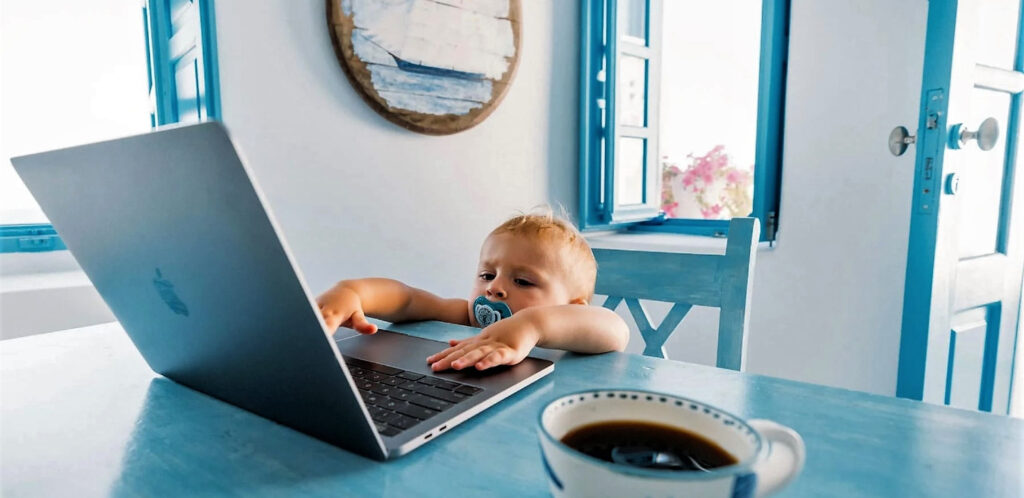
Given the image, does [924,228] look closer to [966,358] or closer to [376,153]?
[966,358]

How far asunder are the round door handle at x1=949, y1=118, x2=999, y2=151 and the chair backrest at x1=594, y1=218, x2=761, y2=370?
0.74m

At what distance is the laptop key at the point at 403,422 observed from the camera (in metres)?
0.42

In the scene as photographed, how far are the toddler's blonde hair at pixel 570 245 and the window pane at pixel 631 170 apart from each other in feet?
4.35

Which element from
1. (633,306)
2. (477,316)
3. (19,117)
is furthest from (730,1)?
(19,117)

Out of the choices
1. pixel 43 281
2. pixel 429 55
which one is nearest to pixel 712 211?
pixel 429 55

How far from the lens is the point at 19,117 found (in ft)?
4.51

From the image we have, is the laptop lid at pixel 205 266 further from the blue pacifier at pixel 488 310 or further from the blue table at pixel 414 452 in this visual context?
the blue pacifier at pixel 488 310

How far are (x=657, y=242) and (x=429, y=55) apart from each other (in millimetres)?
1087

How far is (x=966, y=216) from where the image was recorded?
144cm

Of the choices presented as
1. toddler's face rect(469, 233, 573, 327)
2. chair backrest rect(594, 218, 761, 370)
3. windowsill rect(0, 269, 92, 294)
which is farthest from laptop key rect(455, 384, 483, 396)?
windowsill rect(0, 269, 92, 294)

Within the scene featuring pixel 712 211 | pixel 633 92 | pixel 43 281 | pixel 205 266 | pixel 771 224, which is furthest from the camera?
pixel 712 211

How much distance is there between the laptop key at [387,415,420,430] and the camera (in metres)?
0.42

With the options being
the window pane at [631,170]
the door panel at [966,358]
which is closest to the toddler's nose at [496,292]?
the door panel at [966,358]

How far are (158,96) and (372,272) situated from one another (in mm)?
690
